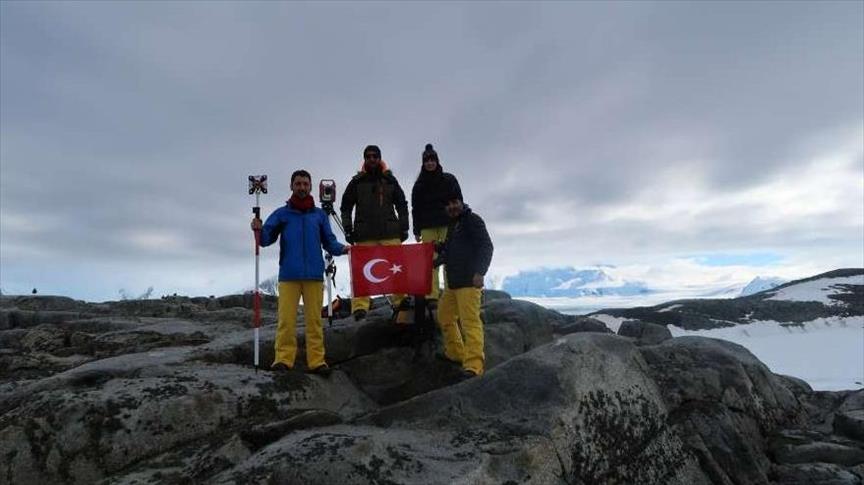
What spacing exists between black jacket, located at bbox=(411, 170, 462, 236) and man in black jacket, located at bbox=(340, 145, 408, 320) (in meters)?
0.41

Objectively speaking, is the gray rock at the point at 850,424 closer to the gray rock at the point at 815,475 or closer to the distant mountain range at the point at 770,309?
the gray rock at the point at 815,475

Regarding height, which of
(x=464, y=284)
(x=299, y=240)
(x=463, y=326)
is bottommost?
(x=463, y=326)

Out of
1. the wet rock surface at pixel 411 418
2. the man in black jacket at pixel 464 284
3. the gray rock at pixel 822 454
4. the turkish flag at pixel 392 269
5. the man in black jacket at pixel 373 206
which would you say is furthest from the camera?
the man in black jacket at pixel 373 206

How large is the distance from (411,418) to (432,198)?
237 inches

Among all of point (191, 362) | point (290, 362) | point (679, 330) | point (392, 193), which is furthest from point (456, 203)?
point (679, 330)

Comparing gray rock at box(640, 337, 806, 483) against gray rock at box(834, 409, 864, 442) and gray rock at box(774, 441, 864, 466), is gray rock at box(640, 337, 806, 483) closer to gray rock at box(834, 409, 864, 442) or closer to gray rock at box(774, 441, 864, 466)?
gray rock at box(774, 441, 864, 466)

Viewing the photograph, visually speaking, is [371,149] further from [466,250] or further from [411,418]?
[411,418]

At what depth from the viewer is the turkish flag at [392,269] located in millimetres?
12000

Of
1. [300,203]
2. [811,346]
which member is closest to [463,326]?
[300,203]

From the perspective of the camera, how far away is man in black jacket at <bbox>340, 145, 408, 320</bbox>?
12445mm

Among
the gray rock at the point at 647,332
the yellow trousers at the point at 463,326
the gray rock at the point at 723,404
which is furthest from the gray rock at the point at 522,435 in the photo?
the gray rock at the point at 647,332

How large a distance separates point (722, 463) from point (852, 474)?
2160 mm

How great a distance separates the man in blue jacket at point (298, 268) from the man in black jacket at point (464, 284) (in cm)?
256

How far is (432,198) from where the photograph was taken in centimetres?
1266
